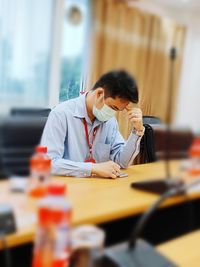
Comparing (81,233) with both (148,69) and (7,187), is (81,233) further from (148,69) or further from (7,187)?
(148,69)

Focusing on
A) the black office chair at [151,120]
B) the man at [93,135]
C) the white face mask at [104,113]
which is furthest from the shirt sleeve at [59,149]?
the black office chair at [151,120]

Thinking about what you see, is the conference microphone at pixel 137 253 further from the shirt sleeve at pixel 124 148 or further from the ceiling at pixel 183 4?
the ceiling at pixel 183 4

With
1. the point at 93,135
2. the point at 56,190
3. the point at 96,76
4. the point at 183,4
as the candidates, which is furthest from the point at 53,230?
the point at 183,4

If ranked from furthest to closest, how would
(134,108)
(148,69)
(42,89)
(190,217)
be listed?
(190,217)
(134,108)
(148,69)
(42,89)

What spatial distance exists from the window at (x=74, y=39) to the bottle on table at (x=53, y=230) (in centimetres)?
24

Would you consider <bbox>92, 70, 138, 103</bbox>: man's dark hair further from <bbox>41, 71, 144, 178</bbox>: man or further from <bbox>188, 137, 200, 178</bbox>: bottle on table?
<bbox>188, 137, 200, 178</bbox>: bottle on table

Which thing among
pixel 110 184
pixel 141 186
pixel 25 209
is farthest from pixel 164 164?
pixel 25 209

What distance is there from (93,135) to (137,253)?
0.42m

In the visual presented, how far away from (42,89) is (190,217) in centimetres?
66

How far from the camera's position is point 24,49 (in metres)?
0.66

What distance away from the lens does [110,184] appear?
107 centimetres

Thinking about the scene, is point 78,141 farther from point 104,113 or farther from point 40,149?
point 40,149

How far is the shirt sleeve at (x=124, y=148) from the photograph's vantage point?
1075mm

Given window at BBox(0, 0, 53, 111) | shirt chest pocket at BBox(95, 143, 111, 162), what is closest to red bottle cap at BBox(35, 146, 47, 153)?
window at BBox(0, 0, 53, 111)
